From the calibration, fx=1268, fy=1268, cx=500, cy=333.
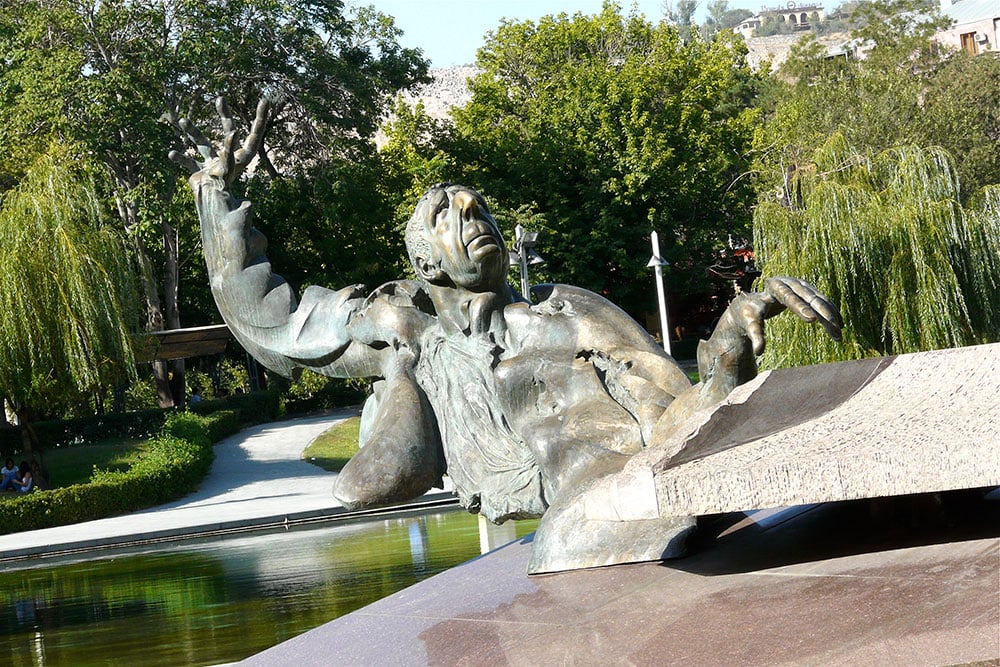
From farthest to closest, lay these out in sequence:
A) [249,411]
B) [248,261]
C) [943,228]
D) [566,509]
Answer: [249,411] < [943,228] < [248,261] < [566,509]

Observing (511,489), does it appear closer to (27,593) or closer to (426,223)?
(426,223)

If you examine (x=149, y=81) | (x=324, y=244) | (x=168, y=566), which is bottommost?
(x=168, y=566)

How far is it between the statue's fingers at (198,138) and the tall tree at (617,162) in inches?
1250

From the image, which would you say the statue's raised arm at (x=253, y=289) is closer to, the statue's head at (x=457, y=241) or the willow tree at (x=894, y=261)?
the statue's head at (x=457, y=241)

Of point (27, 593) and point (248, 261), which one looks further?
point (27, 593)

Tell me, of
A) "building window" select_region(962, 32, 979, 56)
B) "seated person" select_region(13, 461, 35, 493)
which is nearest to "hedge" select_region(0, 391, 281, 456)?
"seated person" select_region(13, 461, 35, 493)

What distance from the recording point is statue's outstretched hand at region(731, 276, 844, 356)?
3230mm

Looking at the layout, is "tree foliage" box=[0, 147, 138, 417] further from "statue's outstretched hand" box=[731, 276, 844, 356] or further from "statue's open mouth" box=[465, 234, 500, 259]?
"statue's outstretched hand" box=[731, 276, 844, 356]

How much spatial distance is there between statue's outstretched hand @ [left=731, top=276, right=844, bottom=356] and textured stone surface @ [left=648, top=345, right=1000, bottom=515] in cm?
18

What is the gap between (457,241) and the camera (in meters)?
4.11

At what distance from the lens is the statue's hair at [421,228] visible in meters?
4.18

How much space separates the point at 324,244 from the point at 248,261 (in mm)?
32323

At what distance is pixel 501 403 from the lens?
13.5 feet

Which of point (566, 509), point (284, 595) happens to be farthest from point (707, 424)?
point (284, 595)
